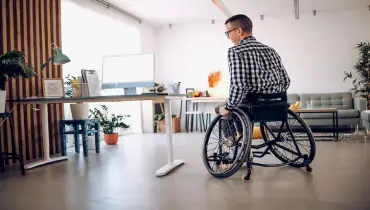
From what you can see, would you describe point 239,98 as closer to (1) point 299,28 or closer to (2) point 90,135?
(2) point 90,135

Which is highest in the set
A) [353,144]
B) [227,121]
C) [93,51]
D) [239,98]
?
[93,51]

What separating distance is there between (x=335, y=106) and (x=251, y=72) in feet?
16.4

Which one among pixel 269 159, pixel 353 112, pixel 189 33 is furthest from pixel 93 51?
pixel 353 112

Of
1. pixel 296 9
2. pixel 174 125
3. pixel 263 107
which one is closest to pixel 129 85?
pixel 263 107

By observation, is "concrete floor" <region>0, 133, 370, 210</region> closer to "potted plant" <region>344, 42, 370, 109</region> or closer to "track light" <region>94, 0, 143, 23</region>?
"track light" <region>94, 0, 143, 23</region>

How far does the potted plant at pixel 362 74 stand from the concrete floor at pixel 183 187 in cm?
367

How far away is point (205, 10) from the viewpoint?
284 inches

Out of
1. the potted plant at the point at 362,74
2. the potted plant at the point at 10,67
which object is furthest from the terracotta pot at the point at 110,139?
the potted plant at the point at 362,74

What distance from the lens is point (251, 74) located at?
2.60m

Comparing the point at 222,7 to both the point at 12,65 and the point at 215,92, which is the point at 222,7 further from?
the point at 12,65

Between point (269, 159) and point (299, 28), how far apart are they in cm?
488

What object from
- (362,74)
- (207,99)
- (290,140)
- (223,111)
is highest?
(362,74)

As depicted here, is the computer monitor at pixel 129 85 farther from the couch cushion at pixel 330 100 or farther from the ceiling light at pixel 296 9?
the couch cushion at pixel 330 100

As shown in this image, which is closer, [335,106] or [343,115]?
[343,115]
